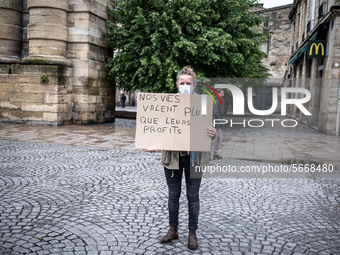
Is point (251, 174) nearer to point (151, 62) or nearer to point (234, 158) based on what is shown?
point (234, 158)

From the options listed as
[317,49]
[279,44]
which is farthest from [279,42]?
[317,49]

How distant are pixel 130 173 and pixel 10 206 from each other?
260 centimetres

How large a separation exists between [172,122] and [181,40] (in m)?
10.1

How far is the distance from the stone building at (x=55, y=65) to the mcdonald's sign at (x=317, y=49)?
10.1 m

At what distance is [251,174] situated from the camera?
7098mm

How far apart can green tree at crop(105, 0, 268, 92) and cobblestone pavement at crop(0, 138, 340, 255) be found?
7.09 metres

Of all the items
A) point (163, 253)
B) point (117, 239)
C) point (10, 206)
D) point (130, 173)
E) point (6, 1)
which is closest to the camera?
point (163, 253)

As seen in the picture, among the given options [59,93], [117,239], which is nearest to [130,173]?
[117,239]

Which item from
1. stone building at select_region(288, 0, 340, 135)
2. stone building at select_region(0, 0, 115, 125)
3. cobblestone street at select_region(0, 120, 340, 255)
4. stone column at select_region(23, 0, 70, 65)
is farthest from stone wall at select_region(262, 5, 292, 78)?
cobblestone street at select_region(0, 120, 340, 255)

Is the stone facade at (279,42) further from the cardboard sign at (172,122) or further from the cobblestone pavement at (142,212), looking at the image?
the cardboard sign at (172,122)

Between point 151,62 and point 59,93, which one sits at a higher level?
point 151,62

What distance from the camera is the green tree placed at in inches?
516

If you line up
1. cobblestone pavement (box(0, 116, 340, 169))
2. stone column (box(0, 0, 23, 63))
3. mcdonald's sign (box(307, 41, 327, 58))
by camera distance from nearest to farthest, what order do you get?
1. cobblestone pavement (box(0, 116, 340, 169))
2. mcdonald's sign (box(307, 41, 327, 58))
3. stone column (box(0, 0, 23, 63))

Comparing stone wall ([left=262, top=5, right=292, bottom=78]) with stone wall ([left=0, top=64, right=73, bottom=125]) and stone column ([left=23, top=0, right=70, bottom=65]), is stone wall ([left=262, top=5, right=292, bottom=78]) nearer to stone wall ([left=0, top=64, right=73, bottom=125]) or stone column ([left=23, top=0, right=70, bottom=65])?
stone column ([left=23, top=0, right=70, bottom=65])
